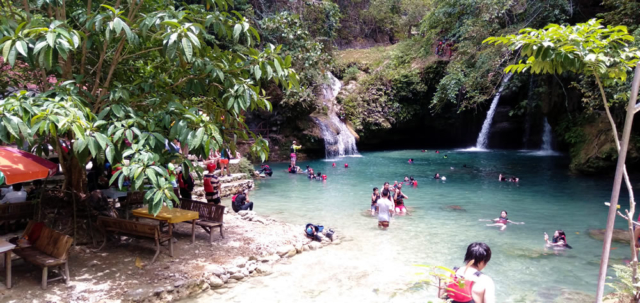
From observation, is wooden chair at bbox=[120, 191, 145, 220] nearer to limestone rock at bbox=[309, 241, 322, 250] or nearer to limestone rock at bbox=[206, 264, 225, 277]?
limestone rock at bbox=[206, 264, 225, 277]

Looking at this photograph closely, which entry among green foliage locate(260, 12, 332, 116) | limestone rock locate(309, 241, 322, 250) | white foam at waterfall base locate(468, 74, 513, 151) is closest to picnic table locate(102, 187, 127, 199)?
limestone rock locate(309, 241, 322, 250)

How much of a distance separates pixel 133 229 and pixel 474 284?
5.59 m

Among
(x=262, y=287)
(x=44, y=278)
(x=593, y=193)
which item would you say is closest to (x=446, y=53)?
(x=593, y=193)

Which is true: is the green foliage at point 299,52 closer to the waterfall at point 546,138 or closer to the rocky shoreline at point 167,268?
the rocky shoreline at point 167,268

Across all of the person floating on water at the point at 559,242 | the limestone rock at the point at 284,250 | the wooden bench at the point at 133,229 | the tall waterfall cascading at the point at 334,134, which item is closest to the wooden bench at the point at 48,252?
the wooden bench at the point at 133,229

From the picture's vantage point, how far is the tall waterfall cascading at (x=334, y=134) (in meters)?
24.4

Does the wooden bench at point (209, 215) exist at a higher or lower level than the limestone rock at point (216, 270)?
higher

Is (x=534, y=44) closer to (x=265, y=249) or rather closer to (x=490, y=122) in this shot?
(x=265, y=249)

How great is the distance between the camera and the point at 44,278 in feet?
17.7

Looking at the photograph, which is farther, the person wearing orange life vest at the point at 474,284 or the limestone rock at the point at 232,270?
the limestone rock at the point at 232,270

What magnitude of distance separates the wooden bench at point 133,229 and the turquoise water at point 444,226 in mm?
1648

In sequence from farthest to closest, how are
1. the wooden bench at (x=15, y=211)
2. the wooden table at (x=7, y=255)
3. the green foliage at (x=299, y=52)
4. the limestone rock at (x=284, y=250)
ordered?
1. the green foliage at (x=299, y=52)
2. the limestone rock at (x=284, y=250)
3. the wooden bench at (x=15, y=211)
4. the wooden table at (x=7, y=255)

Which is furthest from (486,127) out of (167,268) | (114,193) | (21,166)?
(21,166)

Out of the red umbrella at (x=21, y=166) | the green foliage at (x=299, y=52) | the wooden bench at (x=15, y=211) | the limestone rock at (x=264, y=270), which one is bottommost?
the limestone rock at (x=264, y=270)
